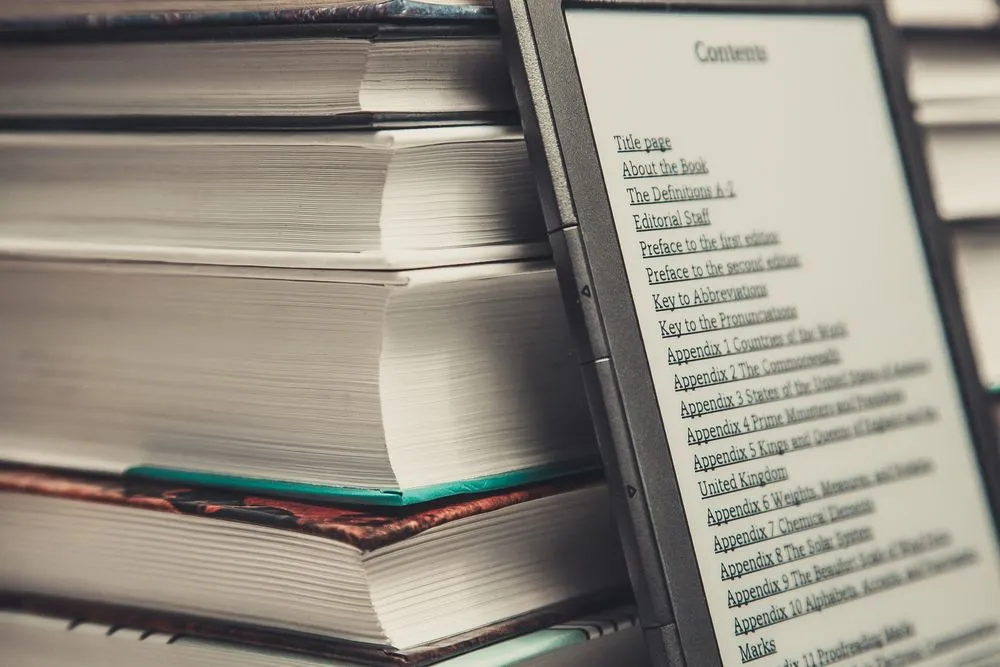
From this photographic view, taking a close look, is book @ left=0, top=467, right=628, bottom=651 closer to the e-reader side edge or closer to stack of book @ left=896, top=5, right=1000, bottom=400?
the e-reader side edge

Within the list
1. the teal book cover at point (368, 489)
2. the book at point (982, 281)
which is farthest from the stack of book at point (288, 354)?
the book at point (982, 281)

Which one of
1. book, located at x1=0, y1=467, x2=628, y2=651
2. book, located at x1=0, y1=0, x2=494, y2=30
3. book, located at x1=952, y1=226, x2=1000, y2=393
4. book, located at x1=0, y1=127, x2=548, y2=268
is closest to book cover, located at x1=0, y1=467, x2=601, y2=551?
book, located at x1=0, y1=467, x2=628, y2=651

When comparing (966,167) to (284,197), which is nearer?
(284,197)

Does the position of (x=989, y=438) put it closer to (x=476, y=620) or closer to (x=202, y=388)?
(x=476, y=620)

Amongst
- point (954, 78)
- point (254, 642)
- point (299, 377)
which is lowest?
point (254, 642)

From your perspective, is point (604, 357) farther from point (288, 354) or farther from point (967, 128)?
point (967, 128)

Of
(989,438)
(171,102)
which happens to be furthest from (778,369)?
(171,102)

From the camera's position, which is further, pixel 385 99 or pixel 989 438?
pixel 989 438

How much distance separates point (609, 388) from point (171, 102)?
248 mm

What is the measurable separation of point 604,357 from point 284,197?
0.16 m

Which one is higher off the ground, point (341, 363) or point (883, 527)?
point (341, 363)

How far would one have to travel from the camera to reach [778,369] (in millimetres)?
539

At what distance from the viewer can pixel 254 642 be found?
19.7 inches

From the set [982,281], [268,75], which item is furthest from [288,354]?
[982,281]
